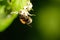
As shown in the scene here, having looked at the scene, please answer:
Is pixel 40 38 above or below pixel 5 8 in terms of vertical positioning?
below

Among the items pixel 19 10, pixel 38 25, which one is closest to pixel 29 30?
pixel 38 25

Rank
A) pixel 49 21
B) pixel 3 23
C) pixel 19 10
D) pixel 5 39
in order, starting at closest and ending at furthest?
1. pixel 19 10
2. pixel 3 23
3. pixel 5 39
4. pixel 49 21

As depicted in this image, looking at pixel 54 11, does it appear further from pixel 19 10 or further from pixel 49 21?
pixel 19 10

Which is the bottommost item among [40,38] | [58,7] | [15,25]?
[40,38]

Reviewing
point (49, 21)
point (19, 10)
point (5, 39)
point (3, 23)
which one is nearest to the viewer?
point (19, 10)

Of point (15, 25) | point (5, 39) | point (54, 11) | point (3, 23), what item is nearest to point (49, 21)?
point (54, 11)

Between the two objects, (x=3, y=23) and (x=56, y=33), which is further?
(x=56, y=33)

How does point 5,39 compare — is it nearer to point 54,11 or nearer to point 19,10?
point 54,11
